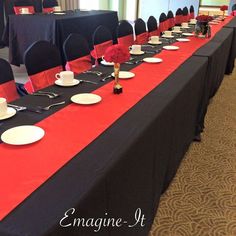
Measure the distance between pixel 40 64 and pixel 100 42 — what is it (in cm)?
108

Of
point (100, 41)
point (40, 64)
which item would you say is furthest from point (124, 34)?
point (40, 64)

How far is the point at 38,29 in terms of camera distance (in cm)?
398

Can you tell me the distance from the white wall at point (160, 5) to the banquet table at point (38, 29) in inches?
177

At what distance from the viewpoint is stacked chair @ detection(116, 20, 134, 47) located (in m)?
3.35

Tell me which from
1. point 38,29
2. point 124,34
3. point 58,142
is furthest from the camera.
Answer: point 38,29

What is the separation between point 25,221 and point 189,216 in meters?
1.26

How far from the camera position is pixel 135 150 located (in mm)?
1095

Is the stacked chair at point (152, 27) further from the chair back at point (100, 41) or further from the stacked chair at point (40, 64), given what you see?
the stacked chair at point (40, 64)

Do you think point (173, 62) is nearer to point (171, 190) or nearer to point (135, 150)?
point (171, 190)

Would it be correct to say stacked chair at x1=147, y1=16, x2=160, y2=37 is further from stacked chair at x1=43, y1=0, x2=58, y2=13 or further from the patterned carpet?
stacked chair at x1=43, y1=0, x2=58, y2=13

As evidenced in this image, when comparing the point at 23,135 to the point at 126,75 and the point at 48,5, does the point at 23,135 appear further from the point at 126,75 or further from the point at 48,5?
the point at 48,5

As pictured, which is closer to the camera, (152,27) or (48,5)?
(152,27)

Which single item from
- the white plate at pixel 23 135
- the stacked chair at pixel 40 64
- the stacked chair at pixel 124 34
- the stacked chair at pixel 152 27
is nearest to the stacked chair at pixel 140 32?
the stacked chair at pixel 124 34

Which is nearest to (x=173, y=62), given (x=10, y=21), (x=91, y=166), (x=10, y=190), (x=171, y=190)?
(x=171, y=190)
